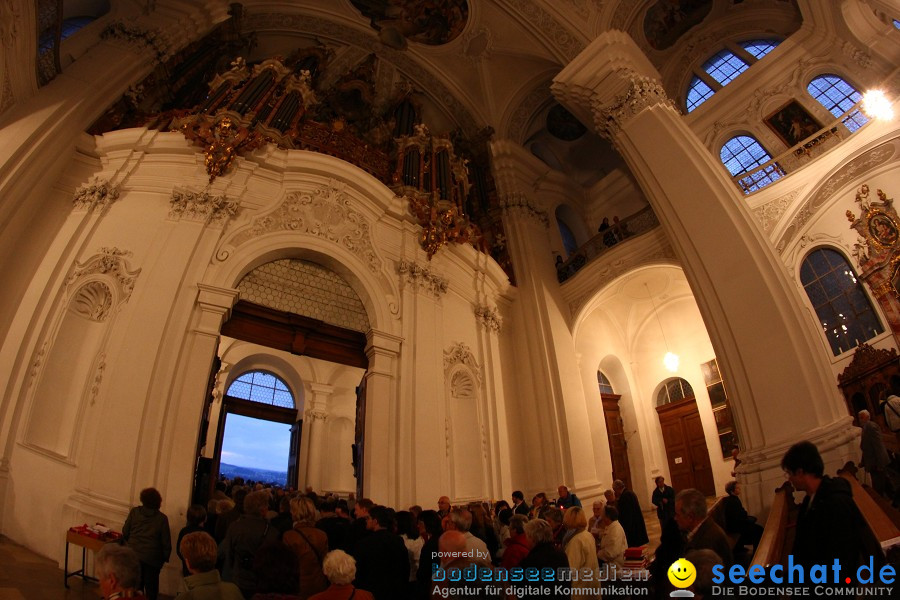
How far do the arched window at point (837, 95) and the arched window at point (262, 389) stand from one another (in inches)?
513

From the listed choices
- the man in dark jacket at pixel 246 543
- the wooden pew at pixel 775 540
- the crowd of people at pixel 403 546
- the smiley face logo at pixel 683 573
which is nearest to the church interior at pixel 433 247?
the crowd of people at pixel 403 546

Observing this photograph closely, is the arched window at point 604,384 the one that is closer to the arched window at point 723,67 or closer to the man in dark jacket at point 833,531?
the arched window at point 723,67

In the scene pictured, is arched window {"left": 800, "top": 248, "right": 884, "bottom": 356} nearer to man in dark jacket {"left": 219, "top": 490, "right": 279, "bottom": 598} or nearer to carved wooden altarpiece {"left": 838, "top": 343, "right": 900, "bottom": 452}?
carved wooden altarpiece {"left": 838, "top": 343, "right": 900, "bottom": 452}

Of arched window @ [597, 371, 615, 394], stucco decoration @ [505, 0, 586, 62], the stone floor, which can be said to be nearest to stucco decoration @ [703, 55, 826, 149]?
stucco decoration @ [505, 0, 586, 62]

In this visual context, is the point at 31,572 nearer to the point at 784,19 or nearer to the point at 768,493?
the point at 768,493

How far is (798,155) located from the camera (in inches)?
348

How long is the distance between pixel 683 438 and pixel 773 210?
A: 582 centimetres

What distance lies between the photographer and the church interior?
589 cm

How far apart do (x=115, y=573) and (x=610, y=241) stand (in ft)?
34.3

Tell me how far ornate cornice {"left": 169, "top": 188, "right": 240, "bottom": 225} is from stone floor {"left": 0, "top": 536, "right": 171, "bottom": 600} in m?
4.35

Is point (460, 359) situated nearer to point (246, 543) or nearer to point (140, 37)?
point (246, 543)

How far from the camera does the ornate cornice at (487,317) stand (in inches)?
391

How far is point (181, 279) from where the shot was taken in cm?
654

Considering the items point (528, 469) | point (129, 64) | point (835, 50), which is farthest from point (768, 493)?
point (129, 64)
